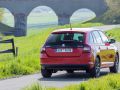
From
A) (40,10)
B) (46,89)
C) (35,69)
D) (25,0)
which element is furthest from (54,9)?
(46,89)

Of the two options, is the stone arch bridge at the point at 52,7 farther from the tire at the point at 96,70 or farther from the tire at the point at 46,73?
the tire at the point at 96,70

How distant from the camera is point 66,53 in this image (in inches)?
650

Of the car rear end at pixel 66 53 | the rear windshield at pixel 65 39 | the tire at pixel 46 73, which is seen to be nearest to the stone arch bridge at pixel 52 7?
the tire at pixel 46 73

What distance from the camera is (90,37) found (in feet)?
55.9

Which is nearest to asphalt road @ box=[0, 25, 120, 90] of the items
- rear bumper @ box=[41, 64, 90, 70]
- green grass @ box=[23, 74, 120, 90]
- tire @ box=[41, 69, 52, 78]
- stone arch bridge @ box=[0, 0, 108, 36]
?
tire @ box=[41, 69, 52, 78]

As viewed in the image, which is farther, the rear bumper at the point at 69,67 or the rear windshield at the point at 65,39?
the rear windshield at the point at 65,39

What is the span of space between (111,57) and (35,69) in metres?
2.73

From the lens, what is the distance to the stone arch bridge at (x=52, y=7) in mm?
114000

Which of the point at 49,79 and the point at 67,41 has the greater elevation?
the point at 67,41

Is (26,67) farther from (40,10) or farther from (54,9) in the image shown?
(40,10)

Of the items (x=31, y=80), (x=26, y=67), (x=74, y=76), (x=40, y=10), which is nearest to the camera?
(x=31, y=80)

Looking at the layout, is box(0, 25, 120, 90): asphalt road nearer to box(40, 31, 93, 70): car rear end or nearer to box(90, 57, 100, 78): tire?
box(90, 57, 100, 78): tire

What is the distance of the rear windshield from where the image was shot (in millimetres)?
16641

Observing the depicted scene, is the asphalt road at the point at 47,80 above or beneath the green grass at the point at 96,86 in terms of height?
beneath
